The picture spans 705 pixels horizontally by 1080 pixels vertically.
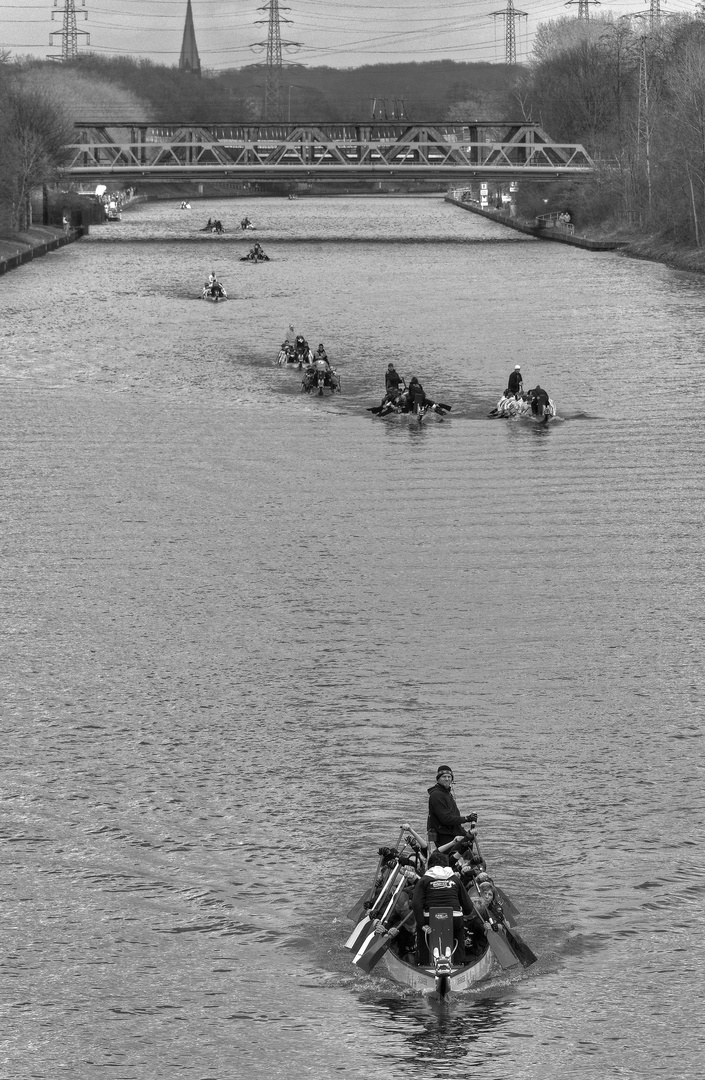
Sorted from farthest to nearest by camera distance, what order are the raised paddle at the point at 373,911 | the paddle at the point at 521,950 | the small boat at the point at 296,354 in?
the small boat at the point at 296,354, the raised paddle at the point at 373,911, the paddle at the point at 521,950

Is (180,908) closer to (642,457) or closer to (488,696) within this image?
(488,696)

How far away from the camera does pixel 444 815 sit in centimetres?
2355

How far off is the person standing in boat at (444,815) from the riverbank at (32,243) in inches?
3903

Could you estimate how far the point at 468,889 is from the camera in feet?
75.6

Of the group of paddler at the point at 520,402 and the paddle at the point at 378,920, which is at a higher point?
the group of paddler at the point at 520,402

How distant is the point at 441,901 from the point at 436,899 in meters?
0.07

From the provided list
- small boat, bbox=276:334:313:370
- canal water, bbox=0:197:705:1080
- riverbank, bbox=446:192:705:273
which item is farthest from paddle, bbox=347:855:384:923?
riverbank, bbox=446:192:705:273

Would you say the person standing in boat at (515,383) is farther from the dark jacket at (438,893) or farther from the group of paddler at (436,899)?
the dark jacket at (438,893)

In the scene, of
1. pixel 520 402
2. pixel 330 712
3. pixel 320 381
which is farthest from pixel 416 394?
pixel 330 712

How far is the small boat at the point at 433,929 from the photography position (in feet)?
70.2

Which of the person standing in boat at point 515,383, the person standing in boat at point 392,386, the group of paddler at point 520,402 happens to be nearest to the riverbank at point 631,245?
the person standing in boat at point 515,383

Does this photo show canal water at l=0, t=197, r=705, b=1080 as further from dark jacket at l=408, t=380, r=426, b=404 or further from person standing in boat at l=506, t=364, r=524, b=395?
person standing in boat at l=506, t=364, r=524, b=395

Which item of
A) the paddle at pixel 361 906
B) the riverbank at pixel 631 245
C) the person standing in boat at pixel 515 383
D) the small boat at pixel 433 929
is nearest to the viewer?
the small boat at pixel 433 929

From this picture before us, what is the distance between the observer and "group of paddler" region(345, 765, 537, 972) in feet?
71.2
